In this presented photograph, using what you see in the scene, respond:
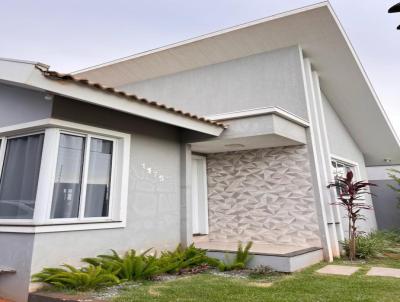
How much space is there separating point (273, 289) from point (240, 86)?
22.6 feet

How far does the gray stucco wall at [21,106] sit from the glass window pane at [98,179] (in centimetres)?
111

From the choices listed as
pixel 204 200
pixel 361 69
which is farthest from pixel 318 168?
pixel 361 69

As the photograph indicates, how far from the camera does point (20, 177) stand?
5762 mm

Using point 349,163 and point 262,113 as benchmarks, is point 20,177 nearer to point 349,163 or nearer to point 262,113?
point 262,113

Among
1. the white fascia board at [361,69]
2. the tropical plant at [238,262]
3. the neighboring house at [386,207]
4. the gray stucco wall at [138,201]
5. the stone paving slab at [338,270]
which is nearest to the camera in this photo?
the gray stucco wall at [138,201]

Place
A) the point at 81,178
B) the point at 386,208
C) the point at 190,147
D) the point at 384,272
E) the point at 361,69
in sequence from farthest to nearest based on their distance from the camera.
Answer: the point at 386,208 → the point at 361,69 → the point at 190,147 → the point at 384,272 → the point at 81,178

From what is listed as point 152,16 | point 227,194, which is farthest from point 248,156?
point 152,16

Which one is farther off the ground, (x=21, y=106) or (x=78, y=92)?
(x=21, y=106)

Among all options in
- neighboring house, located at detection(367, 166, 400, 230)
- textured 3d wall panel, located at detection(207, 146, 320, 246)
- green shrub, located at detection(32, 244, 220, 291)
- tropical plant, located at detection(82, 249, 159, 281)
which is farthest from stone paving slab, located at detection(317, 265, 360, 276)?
neighboring house, located at detection(367, 166, 400, 230)

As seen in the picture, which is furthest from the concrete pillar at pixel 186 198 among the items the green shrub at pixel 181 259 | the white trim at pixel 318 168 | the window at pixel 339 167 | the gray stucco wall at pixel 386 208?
the gray stucco wall at pixel 386 208

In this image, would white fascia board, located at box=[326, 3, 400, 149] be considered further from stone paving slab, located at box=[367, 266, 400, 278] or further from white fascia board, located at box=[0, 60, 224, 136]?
stone paving slab, located at box=[367, 266, 400, 278]

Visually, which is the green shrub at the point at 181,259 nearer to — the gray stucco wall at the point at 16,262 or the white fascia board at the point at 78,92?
the gray stucco wall at the point at 16,262

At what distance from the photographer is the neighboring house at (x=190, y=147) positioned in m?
5.39

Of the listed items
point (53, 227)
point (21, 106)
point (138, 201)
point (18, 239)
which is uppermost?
point (21, 106)
